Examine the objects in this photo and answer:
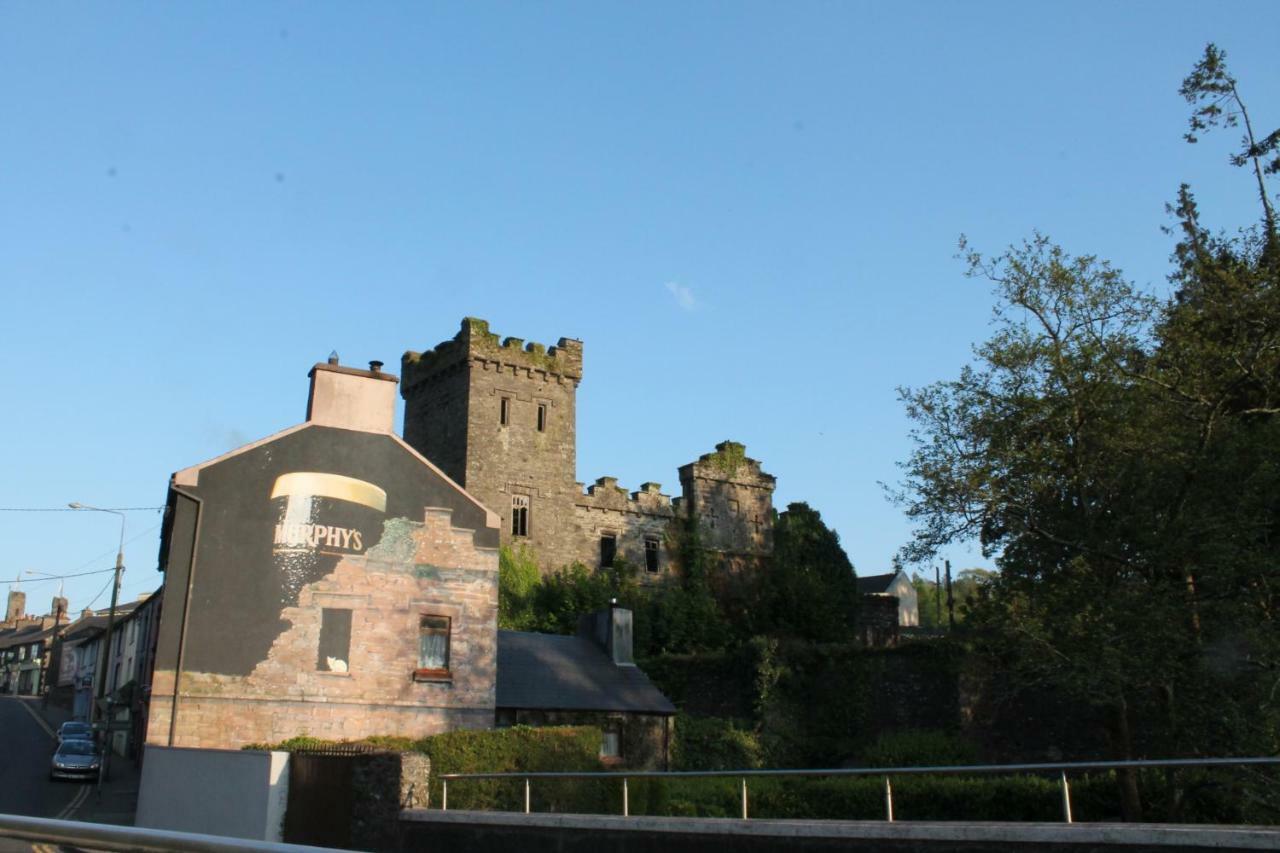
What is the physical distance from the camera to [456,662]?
24.5m

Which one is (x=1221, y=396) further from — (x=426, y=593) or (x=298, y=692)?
(x=298, y=692)

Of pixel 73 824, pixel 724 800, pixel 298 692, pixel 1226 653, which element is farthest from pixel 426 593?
pixel 73 824

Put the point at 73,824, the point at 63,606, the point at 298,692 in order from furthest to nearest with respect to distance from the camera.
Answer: the point at 63,606 → the point at 298,692 → the point at 73,824

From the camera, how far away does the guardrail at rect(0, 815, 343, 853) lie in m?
3.12

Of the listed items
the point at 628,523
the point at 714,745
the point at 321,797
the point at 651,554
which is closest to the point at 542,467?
the point at 628,523

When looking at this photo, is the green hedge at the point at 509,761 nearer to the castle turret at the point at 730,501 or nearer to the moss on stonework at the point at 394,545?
the moss on stonework at the point at 394,545

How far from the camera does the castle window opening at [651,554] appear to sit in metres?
48.6

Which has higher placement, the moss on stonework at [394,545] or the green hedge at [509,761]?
the moss on stonework at [394,545]

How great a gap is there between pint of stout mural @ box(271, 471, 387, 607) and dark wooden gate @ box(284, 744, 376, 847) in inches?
294

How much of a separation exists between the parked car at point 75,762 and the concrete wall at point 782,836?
79.5ft

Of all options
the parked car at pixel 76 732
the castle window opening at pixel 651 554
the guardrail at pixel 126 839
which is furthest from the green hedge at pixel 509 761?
the castle window opening at pixel 651 554

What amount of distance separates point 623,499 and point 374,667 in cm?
2583

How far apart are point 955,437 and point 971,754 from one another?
1030cm

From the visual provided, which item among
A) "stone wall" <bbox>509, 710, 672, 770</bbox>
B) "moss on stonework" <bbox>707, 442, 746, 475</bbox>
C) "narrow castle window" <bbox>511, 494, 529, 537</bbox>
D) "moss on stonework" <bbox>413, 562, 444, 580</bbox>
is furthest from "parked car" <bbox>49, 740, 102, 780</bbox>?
"moss on stonework" <bbox>707, 442, 746, 475</bbox>
